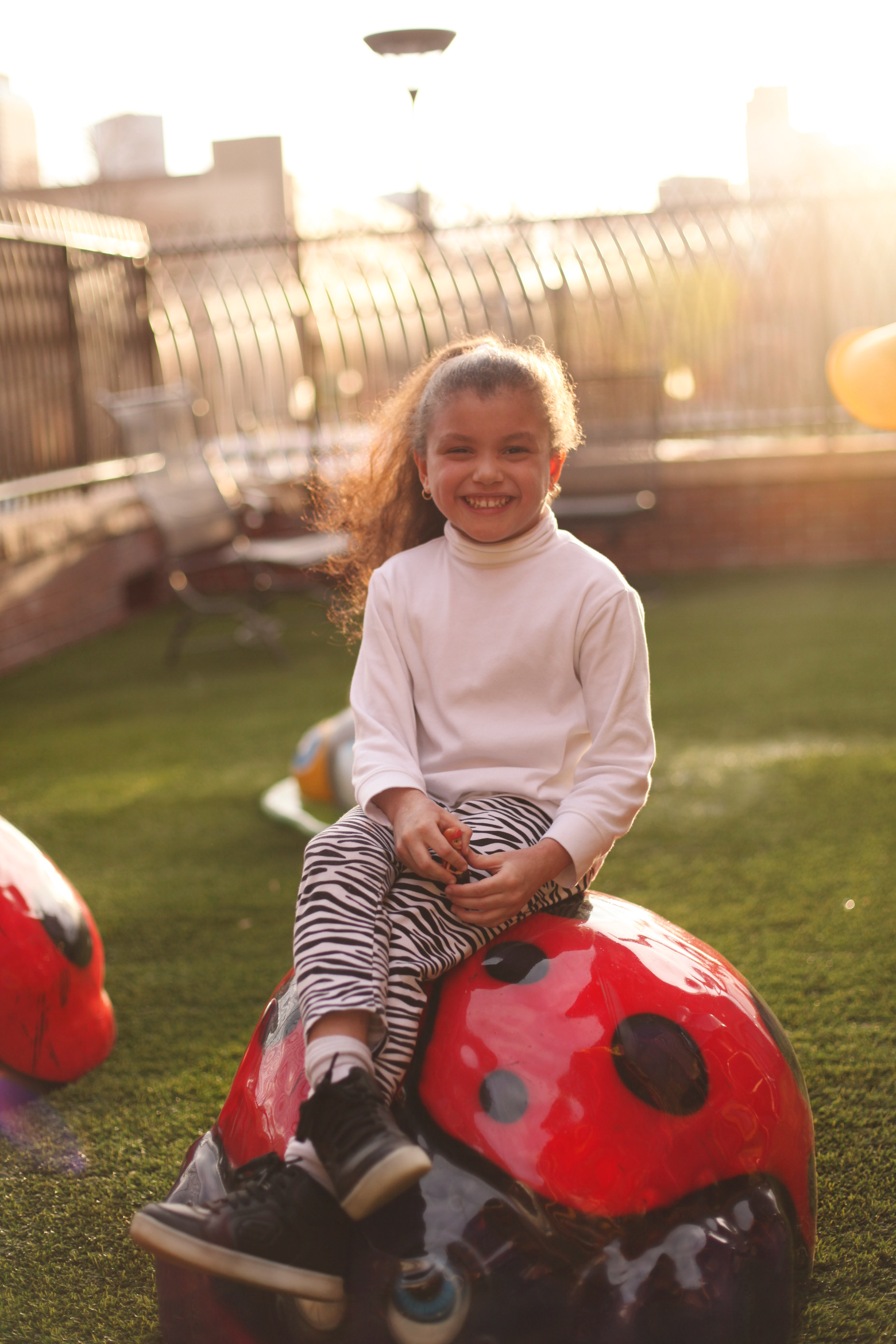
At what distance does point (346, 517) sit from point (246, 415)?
27.9 feet

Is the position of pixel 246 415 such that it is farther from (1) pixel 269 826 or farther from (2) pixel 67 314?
(1) pixel 269 826

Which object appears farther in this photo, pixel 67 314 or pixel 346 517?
pixel 67 314

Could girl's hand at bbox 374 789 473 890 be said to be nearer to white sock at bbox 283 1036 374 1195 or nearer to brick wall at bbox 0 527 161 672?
white sock at bbox 283 1036 374 1195

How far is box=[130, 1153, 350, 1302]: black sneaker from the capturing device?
1.69m

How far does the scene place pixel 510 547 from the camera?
92.0 inches

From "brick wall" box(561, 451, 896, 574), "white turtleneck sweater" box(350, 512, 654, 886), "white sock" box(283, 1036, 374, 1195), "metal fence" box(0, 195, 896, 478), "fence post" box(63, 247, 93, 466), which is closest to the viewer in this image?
"white sock" box(283, 1036, 374, 1195)

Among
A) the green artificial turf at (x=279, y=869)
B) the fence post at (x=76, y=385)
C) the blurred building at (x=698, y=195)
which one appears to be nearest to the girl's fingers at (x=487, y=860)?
the green artificial turf at (x=279, y=869)

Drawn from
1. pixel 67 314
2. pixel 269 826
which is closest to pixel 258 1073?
pixel 269 826

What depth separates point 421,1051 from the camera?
1.94 m

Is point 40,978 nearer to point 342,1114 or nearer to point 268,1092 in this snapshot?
point 268,1092

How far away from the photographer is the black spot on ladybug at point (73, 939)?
2920 millimetres

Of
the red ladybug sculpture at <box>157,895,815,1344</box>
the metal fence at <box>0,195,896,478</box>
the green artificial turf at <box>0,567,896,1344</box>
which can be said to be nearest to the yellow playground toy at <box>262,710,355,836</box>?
the green artificial turf at <box>0,567,896,1344</box>

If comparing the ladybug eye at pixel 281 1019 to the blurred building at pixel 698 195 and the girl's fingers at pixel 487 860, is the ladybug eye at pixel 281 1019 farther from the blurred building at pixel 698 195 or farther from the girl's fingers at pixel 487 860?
the blurred building at pixel 698 195

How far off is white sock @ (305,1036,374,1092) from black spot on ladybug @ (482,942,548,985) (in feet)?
0.82
